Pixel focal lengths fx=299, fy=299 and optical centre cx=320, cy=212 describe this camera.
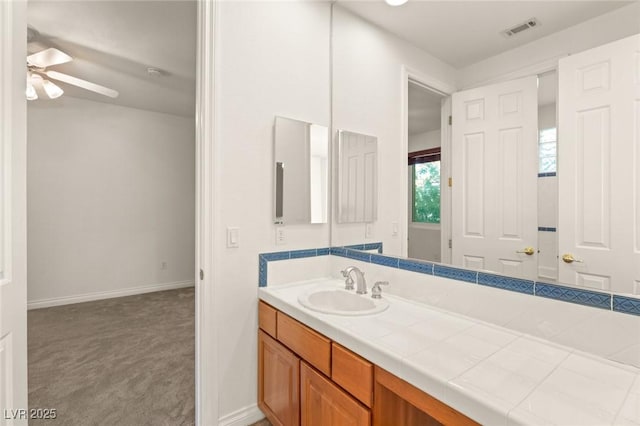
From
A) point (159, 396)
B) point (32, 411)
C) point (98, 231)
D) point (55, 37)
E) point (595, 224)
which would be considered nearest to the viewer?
point (595, 224)

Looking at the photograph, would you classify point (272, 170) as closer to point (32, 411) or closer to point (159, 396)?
point (159, 396)

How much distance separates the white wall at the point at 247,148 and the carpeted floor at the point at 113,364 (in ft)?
1.75

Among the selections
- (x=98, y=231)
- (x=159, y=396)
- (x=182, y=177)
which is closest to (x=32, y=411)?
(x=159, y=396)

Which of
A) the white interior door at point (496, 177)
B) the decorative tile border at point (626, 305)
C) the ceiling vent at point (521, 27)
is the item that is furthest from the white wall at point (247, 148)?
the decorative tile border at point (626, 305)

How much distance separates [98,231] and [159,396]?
300cm

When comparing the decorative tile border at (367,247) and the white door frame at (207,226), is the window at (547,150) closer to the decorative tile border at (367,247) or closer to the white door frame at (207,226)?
the decorative tile border at (367,247)

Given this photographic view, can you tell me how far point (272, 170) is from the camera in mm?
1804

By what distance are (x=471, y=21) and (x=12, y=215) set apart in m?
2.05

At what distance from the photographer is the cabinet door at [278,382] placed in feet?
4.74

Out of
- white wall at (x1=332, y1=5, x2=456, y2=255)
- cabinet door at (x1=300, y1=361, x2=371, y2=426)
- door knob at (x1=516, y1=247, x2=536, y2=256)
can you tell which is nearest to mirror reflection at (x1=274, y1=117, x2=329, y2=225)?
white wall at (x1=332, y1=5, x2=456, y2=255)

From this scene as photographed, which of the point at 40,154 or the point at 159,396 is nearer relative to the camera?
the point at 159,396

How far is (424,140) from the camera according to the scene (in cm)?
155

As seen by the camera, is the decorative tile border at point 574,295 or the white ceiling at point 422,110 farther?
the white ceiling at point 422,110

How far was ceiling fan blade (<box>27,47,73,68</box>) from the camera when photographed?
7.52ft
